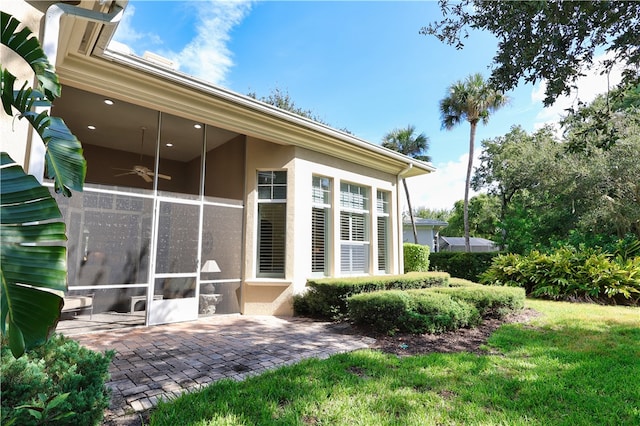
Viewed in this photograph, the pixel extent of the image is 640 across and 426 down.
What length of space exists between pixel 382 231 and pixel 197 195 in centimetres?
593

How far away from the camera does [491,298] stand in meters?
7.09

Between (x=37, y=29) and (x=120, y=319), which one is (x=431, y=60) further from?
(x=120, y=319)

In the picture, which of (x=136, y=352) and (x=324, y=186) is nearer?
(x=136, y=352)

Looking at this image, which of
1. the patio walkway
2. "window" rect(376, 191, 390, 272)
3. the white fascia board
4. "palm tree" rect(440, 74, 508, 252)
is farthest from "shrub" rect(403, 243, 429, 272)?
the patio walkway

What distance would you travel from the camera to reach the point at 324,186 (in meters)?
8.87

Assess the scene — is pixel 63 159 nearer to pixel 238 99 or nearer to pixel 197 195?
pixel 238 99

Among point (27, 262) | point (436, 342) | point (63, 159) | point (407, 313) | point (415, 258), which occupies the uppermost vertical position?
point (63, 159)

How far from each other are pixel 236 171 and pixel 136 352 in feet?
15.5

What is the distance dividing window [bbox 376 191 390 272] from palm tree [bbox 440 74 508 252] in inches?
497

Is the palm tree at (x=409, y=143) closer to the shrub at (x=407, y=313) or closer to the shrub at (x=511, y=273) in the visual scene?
the shrub at (x=511, y=273)

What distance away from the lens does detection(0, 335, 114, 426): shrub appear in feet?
6.85

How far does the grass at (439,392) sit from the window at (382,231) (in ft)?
17.3

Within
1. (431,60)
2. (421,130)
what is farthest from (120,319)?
(421,130)

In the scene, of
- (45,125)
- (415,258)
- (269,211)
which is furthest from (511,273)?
(45,125)
